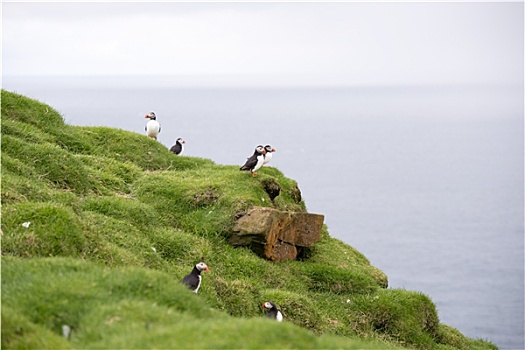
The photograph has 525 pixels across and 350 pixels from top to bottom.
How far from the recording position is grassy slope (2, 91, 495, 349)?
9000 mm

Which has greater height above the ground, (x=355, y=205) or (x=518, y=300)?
(x=355, y=205)

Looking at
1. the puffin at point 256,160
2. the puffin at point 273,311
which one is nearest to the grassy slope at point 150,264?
the puffin at point 256,160

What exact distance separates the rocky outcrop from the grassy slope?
1.12 feet

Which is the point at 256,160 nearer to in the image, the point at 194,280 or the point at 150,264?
the point at 150,264

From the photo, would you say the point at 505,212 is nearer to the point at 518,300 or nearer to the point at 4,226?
the point at 518,300

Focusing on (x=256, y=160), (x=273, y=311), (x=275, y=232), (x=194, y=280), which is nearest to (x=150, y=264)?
(x=194, y=280)

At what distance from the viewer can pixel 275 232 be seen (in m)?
19.0

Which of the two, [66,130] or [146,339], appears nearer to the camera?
[146,339]

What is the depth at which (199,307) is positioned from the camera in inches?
402

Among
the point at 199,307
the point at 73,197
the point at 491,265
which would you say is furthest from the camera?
the point at 491,265

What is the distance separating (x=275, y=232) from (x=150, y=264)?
15.0ft

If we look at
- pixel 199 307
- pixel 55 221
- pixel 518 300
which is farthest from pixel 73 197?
pixel 518 300

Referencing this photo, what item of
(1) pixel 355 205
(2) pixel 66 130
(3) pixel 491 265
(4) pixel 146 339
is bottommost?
(4) pixel 146 339

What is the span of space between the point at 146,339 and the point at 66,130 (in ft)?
50.9
